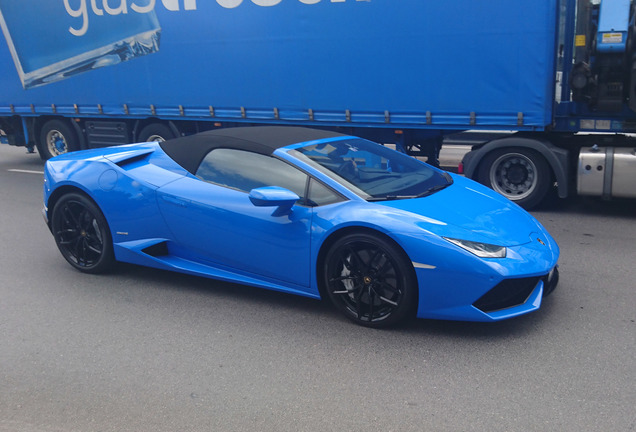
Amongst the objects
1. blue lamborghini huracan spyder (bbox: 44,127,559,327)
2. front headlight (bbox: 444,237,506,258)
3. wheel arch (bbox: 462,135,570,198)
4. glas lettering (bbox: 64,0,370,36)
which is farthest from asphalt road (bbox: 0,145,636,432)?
glas lettering (bbox: 64,0,370,36)

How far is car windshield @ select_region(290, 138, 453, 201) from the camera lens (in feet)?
14.7

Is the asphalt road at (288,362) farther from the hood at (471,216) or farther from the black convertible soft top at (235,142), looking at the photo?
the black convertible soft top at (235,142)

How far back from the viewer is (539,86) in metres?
7.58

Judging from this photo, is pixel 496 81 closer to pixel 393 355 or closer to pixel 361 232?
pixel 361 232

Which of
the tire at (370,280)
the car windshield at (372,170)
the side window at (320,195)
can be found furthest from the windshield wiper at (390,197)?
the tire at (370,280)

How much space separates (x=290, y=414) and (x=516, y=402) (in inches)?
46.0

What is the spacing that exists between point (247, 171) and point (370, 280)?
1322mm

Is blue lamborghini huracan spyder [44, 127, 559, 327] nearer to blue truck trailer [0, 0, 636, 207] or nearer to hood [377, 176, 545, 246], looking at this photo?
hood [377, 176, 545, 246]

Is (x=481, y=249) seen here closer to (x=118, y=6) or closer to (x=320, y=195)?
(x=320, y=195)

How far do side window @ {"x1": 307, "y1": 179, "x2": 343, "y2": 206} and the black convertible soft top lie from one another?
51 cm

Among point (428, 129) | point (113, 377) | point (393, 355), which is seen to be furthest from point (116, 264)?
point (428, 129)

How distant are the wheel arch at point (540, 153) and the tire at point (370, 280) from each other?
444 cm

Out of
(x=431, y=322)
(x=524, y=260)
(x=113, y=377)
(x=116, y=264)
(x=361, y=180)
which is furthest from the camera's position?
(x=116, y=264)

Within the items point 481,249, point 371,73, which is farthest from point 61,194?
point 371,73
